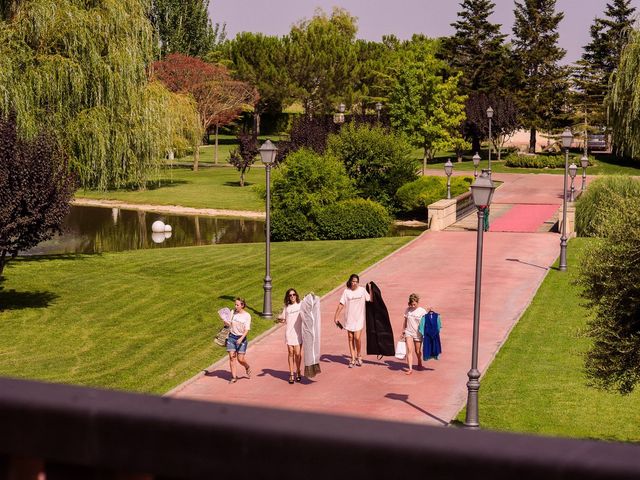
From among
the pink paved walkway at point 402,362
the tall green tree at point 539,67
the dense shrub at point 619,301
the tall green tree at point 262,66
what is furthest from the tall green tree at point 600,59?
the dense shrub at point 619,301

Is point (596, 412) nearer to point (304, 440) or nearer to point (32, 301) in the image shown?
point (32, 301)

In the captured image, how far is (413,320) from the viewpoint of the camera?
65.3 ft

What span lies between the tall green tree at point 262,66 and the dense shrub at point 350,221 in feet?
163

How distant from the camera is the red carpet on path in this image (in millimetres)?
44000

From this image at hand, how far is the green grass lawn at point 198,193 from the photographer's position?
2231 inches

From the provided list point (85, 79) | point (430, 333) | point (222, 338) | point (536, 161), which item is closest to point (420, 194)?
point (85, 79)

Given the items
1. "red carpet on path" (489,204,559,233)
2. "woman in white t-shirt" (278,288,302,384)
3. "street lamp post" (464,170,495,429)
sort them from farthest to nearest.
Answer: "red carpet on path" (489,204,559,233)
"woman in white t-shirt" (278,288,302,384)
"street lamp post" (464,170,495,429)

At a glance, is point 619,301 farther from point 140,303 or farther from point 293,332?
point 140,303

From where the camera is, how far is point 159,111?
36.0 m

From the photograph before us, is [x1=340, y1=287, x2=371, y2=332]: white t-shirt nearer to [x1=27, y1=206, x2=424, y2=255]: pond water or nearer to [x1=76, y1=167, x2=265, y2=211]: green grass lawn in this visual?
[x1=27, y1=206, x2=424, y2=255]: pond water

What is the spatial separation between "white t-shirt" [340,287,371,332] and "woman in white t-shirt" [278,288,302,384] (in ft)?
3.57

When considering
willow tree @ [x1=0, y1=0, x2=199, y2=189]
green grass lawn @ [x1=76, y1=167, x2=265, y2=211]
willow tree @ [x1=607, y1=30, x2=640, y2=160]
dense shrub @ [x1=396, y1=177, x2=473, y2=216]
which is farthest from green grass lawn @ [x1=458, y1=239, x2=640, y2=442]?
willow tree @ [x1=607, y1=30, x2=640, y2=160]

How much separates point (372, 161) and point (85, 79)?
18.2 metres

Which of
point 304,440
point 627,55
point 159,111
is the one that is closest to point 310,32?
point 627,55
